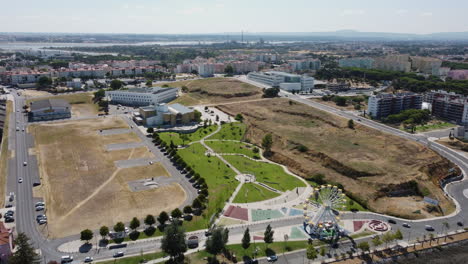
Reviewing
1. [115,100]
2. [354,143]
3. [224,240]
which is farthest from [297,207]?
[115,100]

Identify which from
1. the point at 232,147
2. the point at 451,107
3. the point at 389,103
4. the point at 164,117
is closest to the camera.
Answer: the point at 232,147

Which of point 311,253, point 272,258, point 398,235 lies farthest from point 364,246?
point 272,258

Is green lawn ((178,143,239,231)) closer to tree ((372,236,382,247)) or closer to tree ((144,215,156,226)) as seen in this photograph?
tree ((144,215,156,226))

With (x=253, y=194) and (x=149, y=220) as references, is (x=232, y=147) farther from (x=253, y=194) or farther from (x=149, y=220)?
(x=149, y=220)

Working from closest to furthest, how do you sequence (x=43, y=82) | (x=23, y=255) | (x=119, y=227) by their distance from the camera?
(x=23, y=255), (x=119, y=227), (x=43, y=82)

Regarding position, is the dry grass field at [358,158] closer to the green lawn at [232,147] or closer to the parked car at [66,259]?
the green lawn at [232,147]

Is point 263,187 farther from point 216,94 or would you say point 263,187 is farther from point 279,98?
point 216,94
